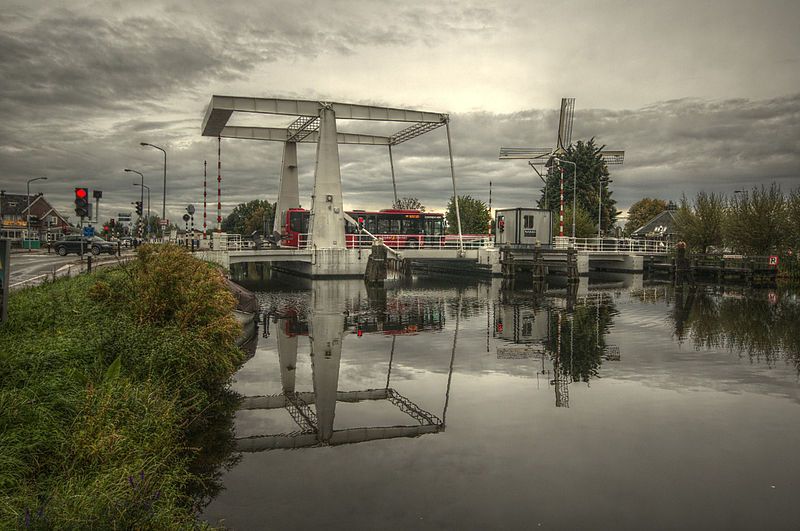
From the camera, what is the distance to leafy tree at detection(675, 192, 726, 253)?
43406 mm

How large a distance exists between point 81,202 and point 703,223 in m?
41.5

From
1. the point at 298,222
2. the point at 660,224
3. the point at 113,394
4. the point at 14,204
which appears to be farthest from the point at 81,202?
the point at 14,204

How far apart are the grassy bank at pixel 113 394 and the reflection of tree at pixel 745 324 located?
38.8 ft

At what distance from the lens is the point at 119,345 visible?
331 inches

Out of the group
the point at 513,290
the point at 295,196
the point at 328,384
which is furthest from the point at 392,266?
the point at 328,384

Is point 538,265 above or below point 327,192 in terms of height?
below

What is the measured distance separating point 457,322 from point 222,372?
400 inches

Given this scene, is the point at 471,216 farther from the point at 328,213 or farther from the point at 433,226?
the point at 328,213

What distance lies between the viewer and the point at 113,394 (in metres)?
6.70

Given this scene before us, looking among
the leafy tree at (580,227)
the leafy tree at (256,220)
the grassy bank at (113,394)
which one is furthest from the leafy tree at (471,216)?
the grassy bank at (113,394)

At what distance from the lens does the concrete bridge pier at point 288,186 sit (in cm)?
4059

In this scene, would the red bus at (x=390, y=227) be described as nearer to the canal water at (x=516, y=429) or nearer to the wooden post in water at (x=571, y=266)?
the wooden post in water at (x=571, y=266)

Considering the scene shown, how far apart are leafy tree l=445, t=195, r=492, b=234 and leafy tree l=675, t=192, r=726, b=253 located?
36494mm

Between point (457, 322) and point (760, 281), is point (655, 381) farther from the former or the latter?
point (760, 281)
